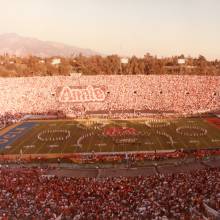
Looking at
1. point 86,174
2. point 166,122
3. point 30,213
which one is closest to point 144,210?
point 30,213

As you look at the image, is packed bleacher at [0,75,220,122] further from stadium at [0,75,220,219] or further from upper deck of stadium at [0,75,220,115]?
stadium at [0,75,220,219]

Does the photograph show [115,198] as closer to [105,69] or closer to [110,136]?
[110,136]

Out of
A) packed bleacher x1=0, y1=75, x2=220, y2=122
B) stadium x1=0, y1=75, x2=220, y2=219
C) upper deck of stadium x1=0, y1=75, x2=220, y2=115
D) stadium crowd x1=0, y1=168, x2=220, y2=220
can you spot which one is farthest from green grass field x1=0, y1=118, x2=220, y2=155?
stadium crowd x1=0, y1=168, x2=220, y2=220

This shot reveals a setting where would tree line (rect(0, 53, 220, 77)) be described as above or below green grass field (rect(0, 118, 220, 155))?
above

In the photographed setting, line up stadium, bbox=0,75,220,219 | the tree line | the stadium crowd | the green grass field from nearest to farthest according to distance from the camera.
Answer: the stadium crowd → stadium, bbox=0,75,220,219 → the green grass field → the tree line

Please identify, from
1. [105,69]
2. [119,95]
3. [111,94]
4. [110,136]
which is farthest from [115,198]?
[105,69]

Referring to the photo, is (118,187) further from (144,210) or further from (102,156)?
(102,156)
